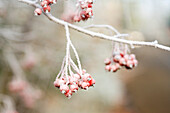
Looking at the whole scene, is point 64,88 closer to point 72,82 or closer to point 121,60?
point 72,82

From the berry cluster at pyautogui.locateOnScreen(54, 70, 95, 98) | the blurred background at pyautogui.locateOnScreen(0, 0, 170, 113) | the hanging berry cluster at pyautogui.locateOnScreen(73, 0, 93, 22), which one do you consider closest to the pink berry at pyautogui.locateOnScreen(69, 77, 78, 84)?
the berry cluster at pyautogui.locateOnScreen(54, 70, 95, 98)

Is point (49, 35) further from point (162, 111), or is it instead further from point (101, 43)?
point (162, 111)

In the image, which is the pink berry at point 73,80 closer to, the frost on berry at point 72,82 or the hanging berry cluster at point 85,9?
the frost on berry at point 72,82

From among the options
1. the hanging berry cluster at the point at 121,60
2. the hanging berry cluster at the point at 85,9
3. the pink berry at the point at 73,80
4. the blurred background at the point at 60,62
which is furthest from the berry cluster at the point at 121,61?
the blurred background at the point at 60,62

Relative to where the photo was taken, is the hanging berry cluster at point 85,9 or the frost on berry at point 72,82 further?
the hanging berry cluster at point 85,9

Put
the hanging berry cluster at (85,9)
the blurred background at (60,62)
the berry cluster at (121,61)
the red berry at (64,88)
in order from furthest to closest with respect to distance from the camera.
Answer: the blurred background at (60,62) → the berry cluster at (121,61) → the hanging berry cluster at (85,9) → the red berry at (64,88)

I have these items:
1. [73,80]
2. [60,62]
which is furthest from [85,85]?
[60,62]

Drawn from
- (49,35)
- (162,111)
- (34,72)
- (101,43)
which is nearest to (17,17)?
(49,35)
